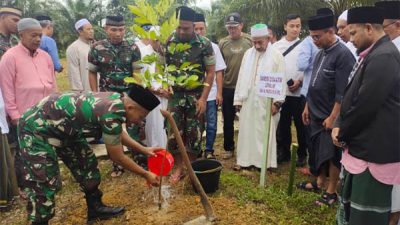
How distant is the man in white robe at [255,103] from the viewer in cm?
448

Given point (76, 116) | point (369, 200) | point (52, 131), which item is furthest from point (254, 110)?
point (52, 131)

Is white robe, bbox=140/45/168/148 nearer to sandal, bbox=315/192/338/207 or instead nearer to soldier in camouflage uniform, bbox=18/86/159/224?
soldier in camouflage uniform, bbox=18/86/159/224

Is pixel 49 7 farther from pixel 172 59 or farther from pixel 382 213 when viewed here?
pixel 382 213

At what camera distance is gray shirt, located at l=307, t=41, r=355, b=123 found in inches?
134

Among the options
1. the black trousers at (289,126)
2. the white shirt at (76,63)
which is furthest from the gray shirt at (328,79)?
the white shirt at (76,63)

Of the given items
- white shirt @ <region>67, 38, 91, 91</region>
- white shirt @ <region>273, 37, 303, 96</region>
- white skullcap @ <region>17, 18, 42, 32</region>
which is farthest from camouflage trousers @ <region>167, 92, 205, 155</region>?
white shirt @ <region>67, 38, 91, 91</region>

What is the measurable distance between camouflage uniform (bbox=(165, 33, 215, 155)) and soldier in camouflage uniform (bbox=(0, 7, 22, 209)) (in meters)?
1.81

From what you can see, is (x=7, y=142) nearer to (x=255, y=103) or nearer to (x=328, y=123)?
(x=255, y=103)

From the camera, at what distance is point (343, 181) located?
→ 2.88m

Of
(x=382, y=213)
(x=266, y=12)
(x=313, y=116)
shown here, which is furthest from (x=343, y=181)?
Answer: (x=266, y=12)

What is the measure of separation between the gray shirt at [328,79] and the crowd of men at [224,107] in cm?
1

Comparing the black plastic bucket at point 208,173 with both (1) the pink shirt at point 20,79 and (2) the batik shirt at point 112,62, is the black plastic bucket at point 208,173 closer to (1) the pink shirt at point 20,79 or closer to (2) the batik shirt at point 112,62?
(2) the batik shirt at point 112,62

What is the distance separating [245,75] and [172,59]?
1.10m

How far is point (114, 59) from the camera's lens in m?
4.30
